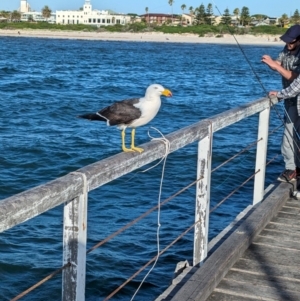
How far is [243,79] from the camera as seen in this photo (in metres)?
38.0

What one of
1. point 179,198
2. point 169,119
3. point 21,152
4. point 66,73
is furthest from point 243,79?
point 179,198

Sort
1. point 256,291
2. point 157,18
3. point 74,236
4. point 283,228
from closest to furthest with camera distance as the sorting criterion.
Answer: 1. point 74,236
2. point 256,291
3. point 283,228
4. point 157,18

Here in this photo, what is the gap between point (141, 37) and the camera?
131 m

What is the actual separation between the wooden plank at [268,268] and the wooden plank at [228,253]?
5 cm

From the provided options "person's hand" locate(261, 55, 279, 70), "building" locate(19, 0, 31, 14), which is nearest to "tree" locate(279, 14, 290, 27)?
"building" locate(19, 0, 31, 14)

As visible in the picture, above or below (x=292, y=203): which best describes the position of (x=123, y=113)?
above

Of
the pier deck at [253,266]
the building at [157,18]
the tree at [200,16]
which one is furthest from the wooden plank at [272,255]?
the building at [157,18]

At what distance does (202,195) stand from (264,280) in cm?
64

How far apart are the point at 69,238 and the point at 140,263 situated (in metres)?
4.78

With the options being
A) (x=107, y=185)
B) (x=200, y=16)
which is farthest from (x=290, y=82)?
(x=200, y=16)

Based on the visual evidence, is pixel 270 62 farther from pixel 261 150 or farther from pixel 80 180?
pixel 80 180

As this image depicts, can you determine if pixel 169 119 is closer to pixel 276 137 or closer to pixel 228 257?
pixel 276 137

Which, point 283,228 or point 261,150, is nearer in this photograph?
point 283,228

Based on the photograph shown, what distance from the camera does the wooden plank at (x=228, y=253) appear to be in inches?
157
